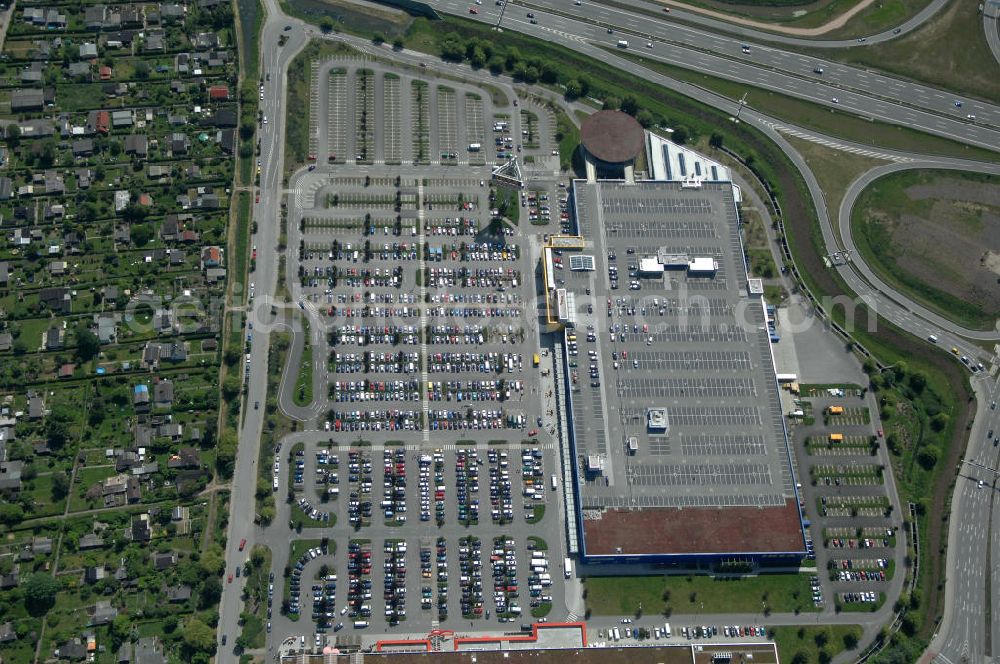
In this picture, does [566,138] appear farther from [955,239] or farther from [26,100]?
[26,100]

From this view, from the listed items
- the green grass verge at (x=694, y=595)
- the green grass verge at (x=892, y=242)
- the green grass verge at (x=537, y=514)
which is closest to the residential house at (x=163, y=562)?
the green grass verge at (x=537, y=514)

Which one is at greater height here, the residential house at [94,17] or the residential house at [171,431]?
the residential house at [94,17]

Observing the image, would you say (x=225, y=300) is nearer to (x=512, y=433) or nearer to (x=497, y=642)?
(x=512, y=433)

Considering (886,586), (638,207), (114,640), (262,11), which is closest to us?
(114,640)

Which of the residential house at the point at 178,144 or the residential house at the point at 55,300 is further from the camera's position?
the residential house at the point at 178,144

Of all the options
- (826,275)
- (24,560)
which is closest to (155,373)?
(24,560)

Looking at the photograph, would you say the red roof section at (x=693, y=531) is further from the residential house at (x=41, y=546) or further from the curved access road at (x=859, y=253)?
the residential house at (x=41, y=546)

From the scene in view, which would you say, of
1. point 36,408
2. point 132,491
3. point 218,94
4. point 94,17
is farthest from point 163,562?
point 94,17
